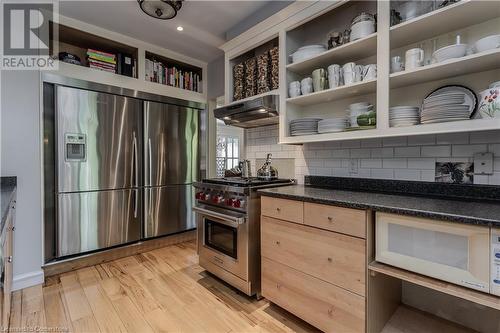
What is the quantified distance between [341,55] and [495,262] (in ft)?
5.06

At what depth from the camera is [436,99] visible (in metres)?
1.34

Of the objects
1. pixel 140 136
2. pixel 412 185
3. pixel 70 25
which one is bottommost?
pixel 412 185

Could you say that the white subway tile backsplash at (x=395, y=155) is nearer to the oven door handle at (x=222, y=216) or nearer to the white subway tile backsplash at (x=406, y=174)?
the white subway tile backsplash at (x=406, y=174)

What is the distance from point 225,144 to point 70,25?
3757 mm

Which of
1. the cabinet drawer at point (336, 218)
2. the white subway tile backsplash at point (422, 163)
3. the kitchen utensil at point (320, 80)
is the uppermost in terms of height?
the kitchen utensil at point (320, 80)

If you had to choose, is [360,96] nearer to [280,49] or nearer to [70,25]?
[280,49]

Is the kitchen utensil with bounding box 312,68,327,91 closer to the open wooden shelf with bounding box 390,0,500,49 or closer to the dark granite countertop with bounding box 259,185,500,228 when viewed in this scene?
the open wooden shelf with bounding box 390,0,500,49

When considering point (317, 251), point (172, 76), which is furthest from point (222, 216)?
point (172, 76)

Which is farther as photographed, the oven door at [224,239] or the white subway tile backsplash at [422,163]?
the oven door at [224,239]

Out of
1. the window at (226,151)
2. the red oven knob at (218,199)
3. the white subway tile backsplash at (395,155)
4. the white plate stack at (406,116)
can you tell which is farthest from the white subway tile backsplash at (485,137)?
the window at (226,151)

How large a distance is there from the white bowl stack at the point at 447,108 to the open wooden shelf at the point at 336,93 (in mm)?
371

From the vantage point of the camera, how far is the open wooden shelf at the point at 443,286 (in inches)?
38.7

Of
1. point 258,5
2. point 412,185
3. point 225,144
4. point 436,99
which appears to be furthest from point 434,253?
point 225,144

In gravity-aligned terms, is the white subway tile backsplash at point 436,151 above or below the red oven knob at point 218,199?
above
